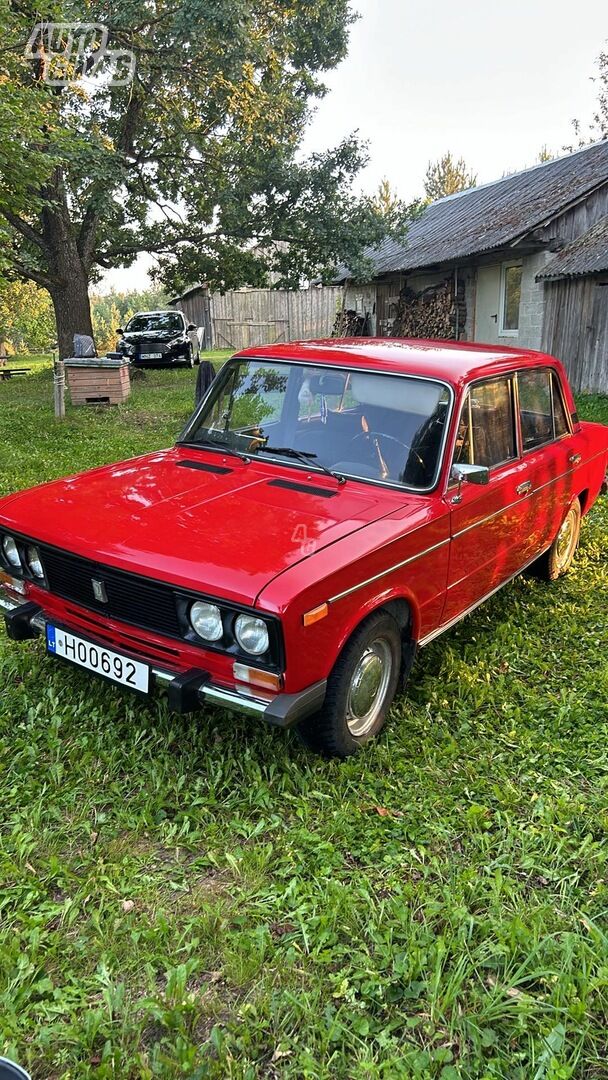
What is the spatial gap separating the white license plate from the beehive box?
9776 millimetres

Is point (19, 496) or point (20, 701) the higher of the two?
point (19, 496)

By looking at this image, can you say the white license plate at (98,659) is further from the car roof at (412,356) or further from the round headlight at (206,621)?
the car roof at (412,356)

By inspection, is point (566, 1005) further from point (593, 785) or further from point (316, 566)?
point (316, 566)

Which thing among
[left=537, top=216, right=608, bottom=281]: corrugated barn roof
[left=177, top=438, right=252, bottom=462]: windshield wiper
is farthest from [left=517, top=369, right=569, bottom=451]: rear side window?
[left=537, top=216, right=608, bottom=281]: corrugated barn roof

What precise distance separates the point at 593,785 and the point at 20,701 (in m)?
2.85

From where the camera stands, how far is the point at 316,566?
2742mm

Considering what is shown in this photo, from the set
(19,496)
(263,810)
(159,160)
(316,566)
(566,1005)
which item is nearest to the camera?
(566,1005)

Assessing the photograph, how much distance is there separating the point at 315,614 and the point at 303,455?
125 centimetres

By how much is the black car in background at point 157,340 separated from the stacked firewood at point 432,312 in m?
6.15

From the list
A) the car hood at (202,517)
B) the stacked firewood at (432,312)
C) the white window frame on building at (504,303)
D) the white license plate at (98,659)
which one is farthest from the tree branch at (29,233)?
the white license plate at (98,659)

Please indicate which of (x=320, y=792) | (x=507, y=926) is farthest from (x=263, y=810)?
(x=507, y=926)

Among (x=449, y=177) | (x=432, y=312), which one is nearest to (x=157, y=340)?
(x=432, y=312)

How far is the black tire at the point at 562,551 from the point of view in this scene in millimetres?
5234

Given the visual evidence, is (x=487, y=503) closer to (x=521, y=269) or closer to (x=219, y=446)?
(x=219, y=446)
